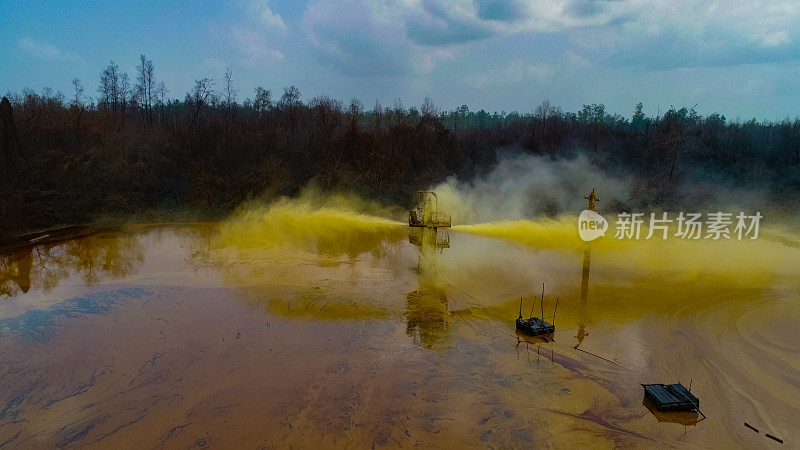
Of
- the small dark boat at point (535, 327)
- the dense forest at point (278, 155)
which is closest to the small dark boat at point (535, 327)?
the small dark boat at point (535, 327)

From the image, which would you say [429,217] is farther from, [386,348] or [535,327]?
[386,348]

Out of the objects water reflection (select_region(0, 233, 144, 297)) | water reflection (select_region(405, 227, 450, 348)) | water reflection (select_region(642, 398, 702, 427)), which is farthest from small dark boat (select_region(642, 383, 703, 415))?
water reflection (select_region(0, 233, 144, 297))

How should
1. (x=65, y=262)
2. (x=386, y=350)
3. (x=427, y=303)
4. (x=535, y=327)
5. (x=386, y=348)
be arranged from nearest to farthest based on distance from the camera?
(x=386, y=350), (x=386, y=348), (x=535, y=327), (x=427, y=303), (x=65, y=262)

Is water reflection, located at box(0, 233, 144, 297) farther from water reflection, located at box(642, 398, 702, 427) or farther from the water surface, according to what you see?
water reflection, located at box(642, 398, 702, 427)

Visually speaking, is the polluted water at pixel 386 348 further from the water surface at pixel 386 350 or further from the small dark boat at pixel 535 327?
the small dark boat at pixel 535 327

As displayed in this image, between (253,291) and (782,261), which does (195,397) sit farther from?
(782,261)

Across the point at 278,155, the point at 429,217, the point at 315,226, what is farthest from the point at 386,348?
the point at 278,155
